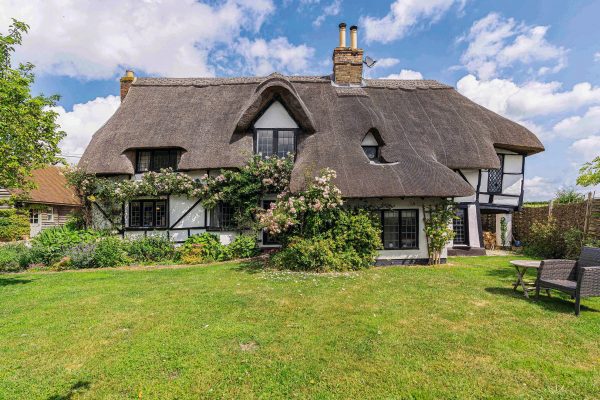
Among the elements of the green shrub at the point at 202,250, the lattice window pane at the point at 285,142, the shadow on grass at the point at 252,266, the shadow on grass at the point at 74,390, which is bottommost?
the shadow on grass at the point at 74,390

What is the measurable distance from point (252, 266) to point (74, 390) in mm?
7106

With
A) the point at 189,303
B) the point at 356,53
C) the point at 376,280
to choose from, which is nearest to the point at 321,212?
the point at 376,280

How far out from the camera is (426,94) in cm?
1633

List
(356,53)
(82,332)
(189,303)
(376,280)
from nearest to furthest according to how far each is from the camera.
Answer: (82,332) < (189,303) < (376,280) < (356,53)

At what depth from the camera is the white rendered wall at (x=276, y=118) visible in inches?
542

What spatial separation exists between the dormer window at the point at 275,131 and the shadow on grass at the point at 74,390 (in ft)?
35.6

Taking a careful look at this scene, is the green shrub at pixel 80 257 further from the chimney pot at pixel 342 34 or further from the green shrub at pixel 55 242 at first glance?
the chimney pot at pixel 342 34

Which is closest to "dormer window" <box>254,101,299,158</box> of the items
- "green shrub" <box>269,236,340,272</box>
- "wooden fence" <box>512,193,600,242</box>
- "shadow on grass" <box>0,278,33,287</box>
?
"green shrub" <box>269,236,340,272</box>

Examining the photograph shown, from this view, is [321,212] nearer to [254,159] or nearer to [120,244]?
[254,159]

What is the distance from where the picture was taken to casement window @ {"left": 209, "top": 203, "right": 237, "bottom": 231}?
1330 centimetres

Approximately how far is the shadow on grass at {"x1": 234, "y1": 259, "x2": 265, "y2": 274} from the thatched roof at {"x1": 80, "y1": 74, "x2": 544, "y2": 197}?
10.0ft

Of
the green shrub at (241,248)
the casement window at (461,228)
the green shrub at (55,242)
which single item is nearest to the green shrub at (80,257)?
the green shrub at (55,242)

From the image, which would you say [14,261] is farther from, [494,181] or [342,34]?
[494,181]

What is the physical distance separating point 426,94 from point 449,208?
26.8 ft
